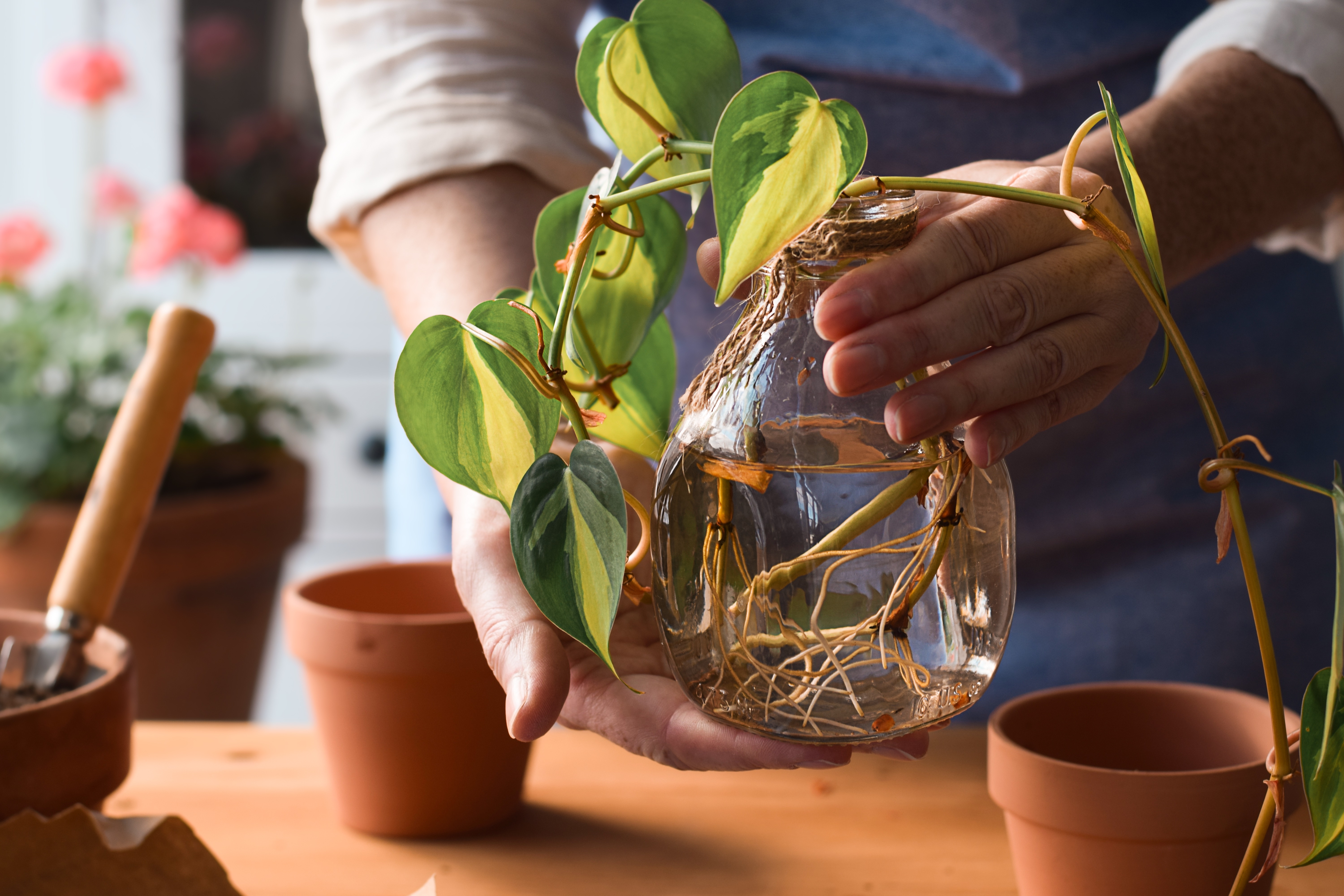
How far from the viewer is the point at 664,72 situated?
336mm

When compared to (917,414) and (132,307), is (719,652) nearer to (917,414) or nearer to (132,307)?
(917,414)

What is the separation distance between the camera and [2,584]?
1172mm

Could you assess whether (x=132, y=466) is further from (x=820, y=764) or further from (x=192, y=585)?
(x=192, y=585)

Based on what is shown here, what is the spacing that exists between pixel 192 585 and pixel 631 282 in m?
0.94

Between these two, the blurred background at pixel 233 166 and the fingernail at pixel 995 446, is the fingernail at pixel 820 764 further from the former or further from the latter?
the blurred background at pixel 233 166

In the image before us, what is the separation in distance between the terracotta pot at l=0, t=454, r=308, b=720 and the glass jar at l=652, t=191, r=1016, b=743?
0.91 m

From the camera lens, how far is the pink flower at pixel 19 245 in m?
1.45

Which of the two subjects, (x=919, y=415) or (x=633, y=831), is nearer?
(x=919, y=415)

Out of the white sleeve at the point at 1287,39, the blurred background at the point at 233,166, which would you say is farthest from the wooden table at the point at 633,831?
the blurred background at the point at 233,166

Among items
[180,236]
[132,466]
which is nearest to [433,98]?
[132,466]

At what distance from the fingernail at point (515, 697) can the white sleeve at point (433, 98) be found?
35cm

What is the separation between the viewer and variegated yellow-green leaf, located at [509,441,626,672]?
12.2 inches

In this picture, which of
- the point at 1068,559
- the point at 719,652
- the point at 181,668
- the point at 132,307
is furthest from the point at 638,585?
the point at 132,307

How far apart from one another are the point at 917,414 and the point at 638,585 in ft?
0.37
